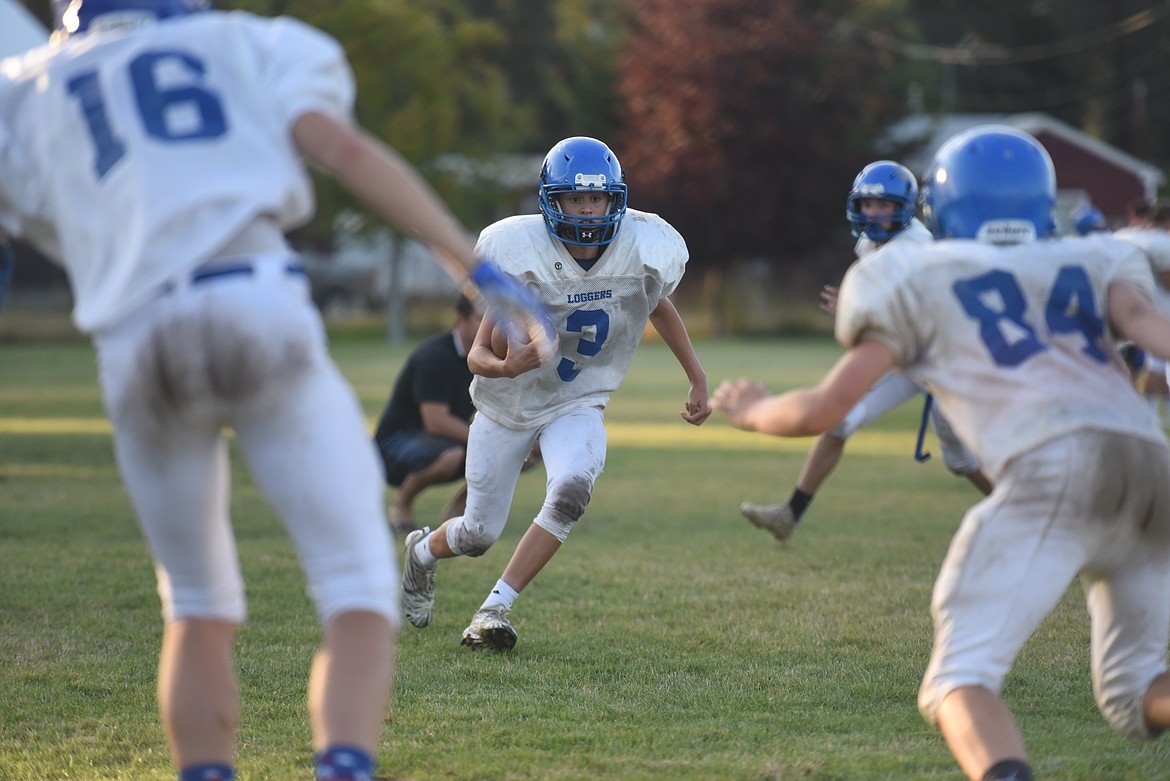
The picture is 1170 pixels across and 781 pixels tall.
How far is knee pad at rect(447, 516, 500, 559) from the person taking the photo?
552 cm

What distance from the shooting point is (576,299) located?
5.49 meters

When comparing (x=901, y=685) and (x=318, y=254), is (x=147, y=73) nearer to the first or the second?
(x=901, y=685)

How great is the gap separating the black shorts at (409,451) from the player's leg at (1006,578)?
5392 mm

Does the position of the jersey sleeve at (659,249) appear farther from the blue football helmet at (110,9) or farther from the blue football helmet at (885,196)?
the blue football helmet at (110,9)

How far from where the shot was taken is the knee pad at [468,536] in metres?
5.52

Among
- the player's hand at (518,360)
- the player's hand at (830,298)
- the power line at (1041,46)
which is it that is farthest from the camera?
the power line at (1041,46)

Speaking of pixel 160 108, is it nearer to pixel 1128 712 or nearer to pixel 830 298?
pixel 1128 712

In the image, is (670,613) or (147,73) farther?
(670,613)

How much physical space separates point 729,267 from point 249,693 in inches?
1269

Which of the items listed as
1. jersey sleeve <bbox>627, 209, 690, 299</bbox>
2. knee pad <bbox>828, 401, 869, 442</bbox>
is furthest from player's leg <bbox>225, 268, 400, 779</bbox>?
knee pad <bbox>828, 401, 869, 442</bbox>

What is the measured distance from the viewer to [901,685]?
484 centimetres

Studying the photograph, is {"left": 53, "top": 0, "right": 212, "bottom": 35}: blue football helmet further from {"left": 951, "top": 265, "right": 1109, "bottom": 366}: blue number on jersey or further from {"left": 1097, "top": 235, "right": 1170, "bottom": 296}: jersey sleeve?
{"left": 1097, "top": 235, "right": 1170, "bottom": 296}: jersey sleeve

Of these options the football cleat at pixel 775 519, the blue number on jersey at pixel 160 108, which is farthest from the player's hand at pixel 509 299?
the football cleat at pixel 775 519

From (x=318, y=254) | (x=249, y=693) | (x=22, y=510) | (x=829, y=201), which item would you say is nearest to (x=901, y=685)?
(x=249, y=693)
